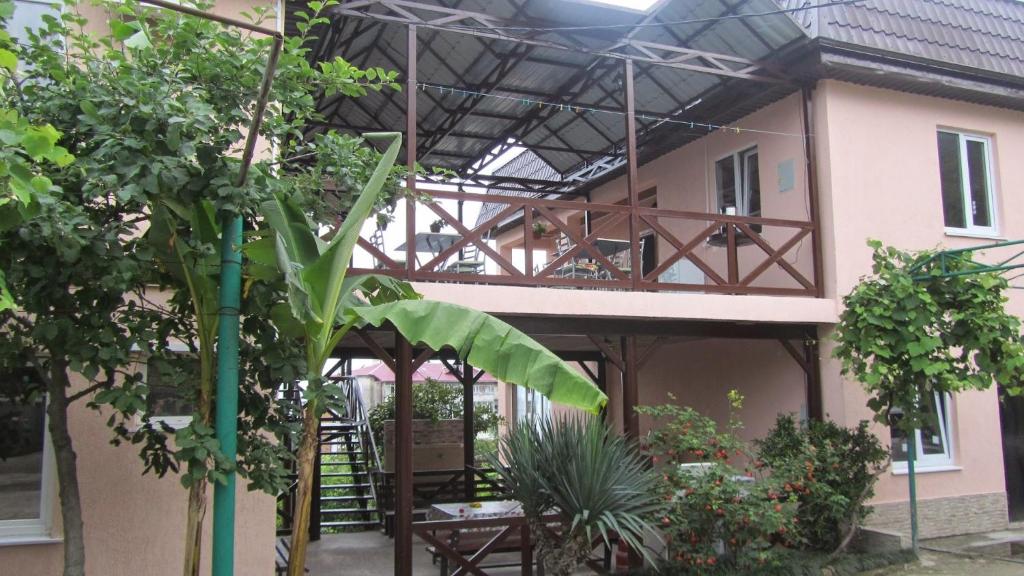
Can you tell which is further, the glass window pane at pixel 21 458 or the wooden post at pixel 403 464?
the wooden post at pixel 403 464

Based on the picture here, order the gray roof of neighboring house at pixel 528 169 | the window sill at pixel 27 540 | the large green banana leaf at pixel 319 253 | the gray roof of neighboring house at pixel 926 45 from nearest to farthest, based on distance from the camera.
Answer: the large green banana leaf at pixel 319 253, the window sill at pixel 27 540, the gray roof of neighboring house at pixel 926 45, the gray roof of neighboring house at pixel 528 169

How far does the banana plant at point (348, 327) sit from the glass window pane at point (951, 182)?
8.15 meters

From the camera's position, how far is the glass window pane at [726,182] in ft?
40.3

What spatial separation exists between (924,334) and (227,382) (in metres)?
7.25

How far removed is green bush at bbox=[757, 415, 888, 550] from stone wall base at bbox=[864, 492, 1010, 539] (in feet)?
2.63

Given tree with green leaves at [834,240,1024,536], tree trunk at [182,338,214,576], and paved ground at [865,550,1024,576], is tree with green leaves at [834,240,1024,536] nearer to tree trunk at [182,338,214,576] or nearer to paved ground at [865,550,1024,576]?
paved ground at [865,550,1024,576]

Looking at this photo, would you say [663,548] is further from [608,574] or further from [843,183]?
[843,183]

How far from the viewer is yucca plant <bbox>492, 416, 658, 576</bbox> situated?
22.6ft

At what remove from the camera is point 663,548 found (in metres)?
Result: 8.80

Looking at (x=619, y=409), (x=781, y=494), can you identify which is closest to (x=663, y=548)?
(x=781, y=494)

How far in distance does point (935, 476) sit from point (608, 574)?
5.09m

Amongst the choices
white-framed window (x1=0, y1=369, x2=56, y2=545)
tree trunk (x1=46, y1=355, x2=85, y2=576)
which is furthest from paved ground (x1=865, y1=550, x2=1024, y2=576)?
white-framed window (x1=0, y1=369, x2=56, y2=545)

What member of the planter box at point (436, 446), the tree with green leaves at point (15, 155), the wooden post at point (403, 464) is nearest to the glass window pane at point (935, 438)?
Result: the wooden post at point (403, 464)

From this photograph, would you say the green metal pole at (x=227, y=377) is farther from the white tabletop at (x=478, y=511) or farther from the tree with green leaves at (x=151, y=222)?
the white tabletop at (x=478, y=511)
